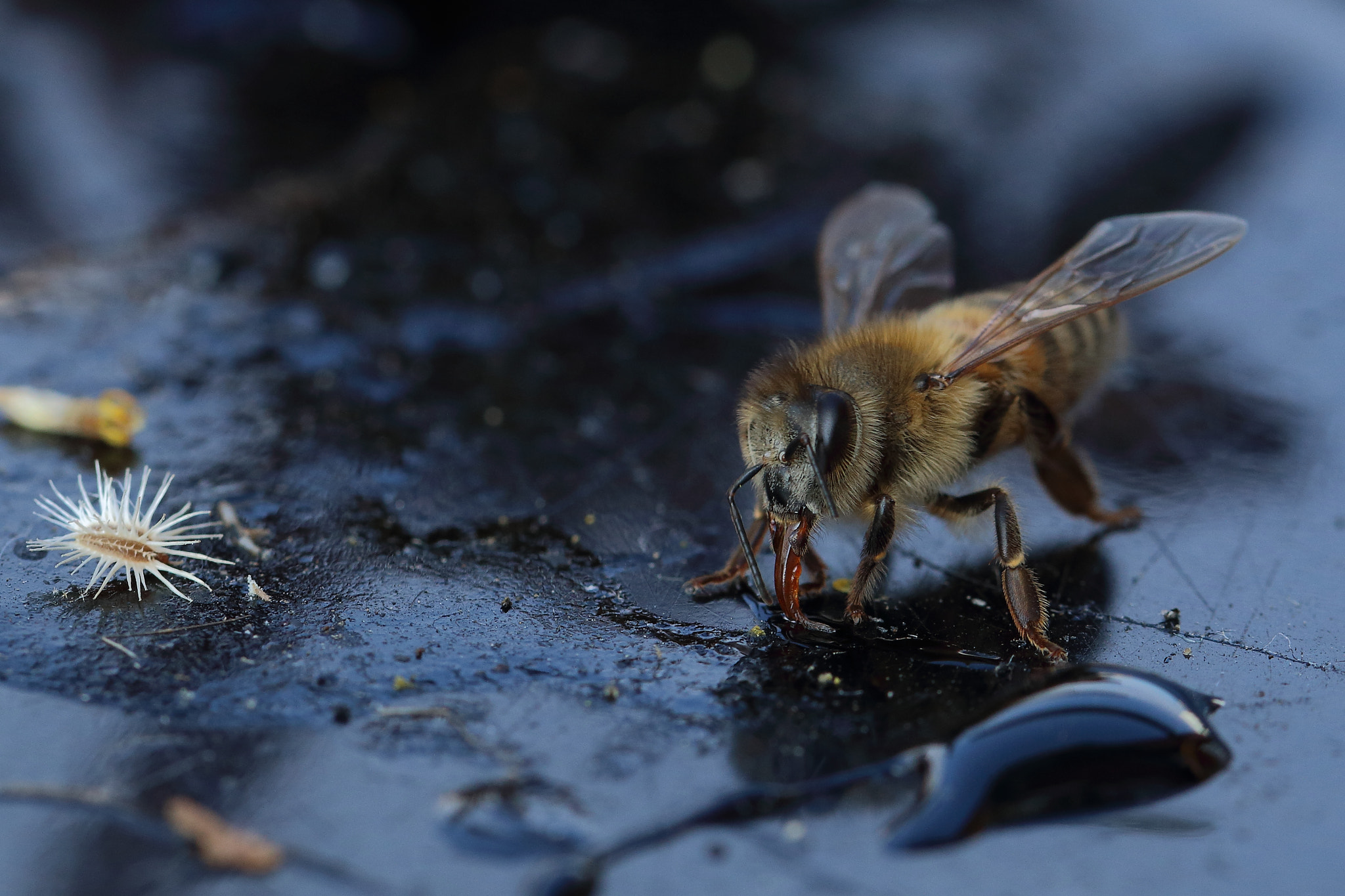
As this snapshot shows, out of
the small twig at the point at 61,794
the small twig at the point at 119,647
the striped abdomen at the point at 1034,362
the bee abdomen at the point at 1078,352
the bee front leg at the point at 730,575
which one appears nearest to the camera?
the small twig at the point at 61,794

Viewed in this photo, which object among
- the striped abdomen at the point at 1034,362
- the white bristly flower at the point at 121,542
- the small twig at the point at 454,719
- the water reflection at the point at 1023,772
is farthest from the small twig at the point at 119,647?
the striped abdomen at the point at 1034,362

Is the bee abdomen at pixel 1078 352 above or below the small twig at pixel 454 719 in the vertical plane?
above

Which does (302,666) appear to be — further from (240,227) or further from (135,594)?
(240,227)

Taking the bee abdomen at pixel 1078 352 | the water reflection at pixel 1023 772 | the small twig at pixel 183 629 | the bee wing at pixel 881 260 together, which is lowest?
the water reflection at pixel 1023 772

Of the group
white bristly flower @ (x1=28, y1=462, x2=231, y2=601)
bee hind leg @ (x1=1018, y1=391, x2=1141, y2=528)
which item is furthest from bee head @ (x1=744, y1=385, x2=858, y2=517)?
white bristly flower @ (x1=28, y1=462, x2=231, y2=601)

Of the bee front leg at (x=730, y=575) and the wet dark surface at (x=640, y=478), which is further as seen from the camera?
the bee front leg at (x=730, y=575)

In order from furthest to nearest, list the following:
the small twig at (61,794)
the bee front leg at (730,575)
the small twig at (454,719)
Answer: the bee front leg at (730,575) → the small twig at (454,719) → the small twig at (61,794)

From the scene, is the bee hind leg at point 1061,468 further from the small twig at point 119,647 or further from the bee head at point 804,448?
the small twig at point 119,647
